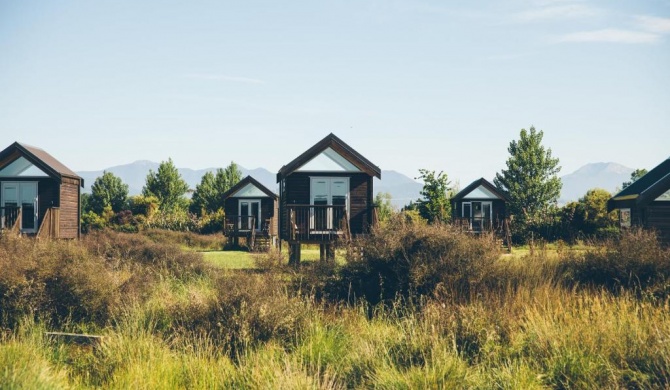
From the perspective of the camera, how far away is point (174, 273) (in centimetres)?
1675

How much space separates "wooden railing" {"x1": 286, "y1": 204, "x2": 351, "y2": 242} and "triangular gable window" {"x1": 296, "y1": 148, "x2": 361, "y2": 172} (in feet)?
4.86

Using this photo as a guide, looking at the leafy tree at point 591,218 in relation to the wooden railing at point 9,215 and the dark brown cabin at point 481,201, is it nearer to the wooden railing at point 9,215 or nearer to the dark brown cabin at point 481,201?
the dark brown cabin at point 481,201

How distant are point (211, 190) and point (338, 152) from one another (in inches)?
1411

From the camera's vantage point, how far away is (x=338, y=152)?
23453mm

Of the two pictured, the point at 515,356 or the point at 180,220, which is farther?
the point at 180,220

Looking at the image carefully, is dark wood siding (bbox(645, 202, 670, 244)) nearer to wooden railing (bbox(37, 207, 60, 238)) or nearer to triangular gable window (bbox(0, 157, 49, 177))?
wooden railing (bbox(37, 207, 60, 238))

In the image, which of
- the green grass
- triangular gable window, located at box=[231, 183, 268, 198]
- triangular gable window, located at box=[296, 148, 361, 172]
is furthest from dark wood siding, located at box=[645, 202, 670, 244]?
triangular gable window, located at box=[231, 183, 268, 198]

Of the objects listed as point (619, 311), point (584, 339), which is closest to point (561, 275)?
point (619, 311)

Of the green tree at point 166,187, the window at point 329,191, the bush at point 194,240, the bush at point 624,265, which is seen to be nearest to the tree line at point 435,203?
the green tree at point 166,187

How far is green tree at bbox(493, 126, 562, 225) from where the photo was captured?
163 ft

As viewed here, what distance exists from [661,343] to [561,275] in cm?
551

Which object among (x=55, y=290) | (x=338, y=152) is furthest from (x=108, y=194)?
(x=55, y=290)

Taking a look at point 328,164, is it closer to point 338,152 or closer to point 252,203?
point 338,152

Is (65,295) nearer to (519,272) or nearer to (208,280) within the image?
(208,280)
